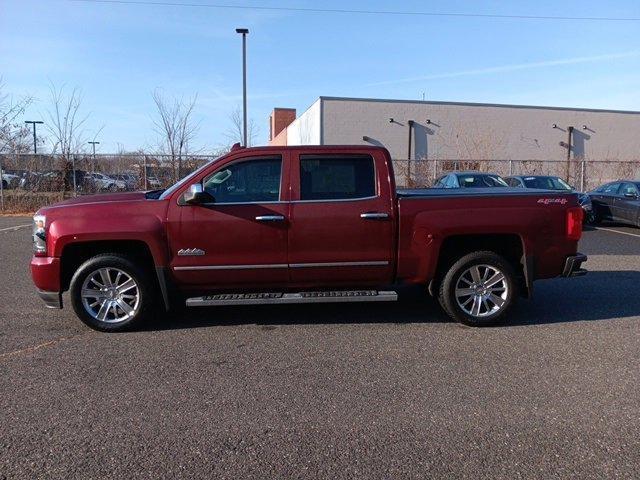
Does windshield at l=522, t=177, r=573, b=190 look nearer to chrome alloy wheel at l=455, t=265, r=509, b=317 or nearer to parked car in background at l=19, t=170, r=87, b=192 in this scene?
chrome alloy wheel at l=455, t=265, r=509, b=317

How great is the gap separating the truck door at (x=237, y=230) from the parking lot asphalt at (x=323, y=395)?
618 millimetres

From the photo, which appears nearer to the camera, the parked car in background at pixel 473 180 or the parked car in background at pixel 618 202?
the parked car in background at pixel 618 202

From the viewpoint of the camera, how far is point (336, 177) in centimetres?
582

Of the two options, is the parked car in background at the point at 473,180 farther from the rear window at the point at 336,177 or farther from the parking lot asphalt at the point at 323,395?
the rear window at the point at 336,177

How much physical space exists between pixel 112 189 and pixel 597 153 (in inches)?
1203

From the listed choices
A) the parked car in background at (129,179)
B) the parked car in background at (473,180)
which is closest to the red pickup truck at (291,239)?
the parked car in background at (473,180)

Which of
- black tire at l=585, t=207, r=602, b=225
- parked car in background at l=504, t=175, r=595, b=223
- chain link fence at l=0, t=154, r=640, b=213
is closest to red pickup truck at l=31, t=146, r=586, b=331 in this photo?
parked car in background at l=504, t=175, r=595, b=223

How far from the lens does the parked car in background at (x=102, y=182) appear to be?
20.7m

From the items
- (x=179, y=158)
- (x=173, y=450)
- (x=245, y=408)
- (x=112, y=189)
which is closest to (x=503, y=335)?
(x=245, y=408)

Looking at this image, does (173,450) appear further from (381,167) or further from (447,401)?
(381,167)

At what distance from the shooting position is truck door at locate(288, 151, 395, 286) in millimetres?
5617

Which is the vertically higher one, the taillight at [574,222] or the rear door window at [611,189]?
the rear door window at [611,189]

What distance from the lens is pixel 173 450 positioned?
3.31m

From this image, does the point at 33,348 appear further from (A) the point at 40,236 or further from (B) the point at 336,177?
(B) the point at 336,177
